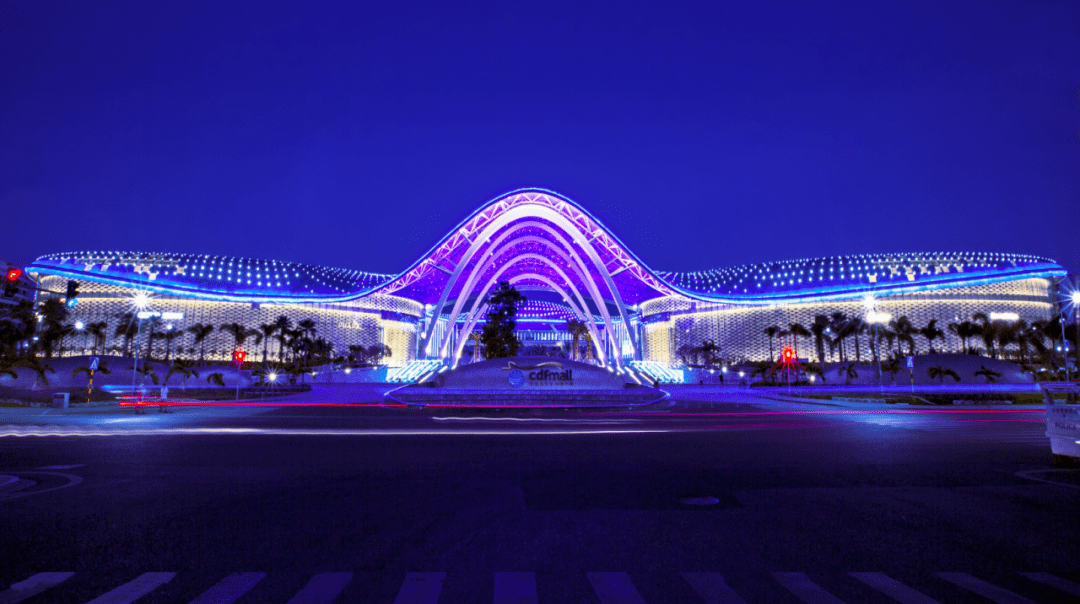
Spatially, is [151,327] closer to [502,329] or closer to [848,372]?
[502,329]

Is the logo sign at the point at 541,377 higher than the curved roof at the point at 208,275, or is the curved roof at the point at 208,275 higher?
the curved roof at the point at 208,275

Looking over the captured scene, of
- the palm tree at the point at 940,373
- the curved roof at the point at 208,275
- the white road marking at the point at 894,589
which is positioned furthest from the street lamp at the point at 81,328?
the palm tree at the point at 940,373

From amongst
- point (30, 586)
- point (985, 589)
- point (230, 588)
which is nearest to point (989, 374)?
point (985, 589)

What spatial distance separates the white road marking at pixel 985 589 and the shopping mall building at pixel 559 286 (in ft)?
200

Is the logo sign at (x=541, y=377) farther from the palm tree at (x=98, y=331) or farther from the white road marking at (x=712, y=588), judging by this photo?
the palm tree at (x=98, y=331)

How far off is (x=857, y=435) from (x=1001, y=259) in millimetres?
85043

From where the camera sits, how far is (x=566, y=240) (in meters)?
67.5

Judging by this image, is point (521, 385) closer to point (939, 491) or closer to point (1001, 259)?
point (939, 491)

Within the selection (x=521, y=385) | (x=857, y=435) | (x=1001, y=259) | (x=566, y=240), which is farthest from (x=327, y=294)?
(x=1001, y=259)

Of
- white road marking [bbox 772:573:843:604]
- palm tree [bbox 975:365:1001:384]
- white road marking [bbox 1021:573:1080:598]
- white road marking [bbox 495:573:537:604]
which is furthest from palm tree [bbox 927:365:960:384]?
white road marking [bbox 495:573:537:604]

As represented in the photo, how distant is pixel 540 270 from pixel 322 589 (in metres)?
83.9

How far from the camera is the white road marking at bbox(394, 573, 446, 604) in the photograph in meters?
3.97

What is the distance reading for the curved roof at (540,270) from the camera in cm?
6706

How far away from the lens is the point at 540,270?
288ft
